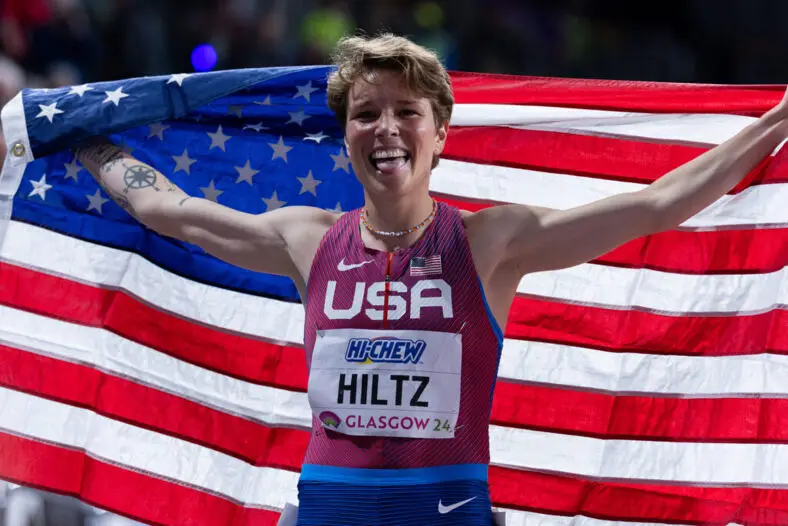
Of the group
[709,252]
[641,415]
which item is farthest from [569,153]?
[641,415]

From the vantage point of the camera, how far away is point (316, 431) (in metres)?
4.22

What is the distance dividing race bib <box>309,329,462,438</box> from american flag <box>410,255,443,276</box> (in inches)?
8.4

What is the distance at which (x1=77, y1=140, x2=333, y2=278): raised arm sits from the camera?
14.8ft

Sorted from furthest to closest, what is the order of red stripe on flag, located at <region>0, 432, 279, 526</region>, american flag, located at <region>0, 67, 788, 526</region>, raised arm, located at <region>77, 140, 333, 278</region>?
red stripe on flag, located at <region>0, 432, 279, 526</region>, american flag, located at <region>0, 67, 788, 526</region>, raised arm, located at <region>77, 140, 333, 278</region>

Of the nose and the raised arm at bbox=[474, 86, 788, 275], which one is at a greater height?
the nose

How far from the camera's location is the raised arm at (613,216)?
13.5ft

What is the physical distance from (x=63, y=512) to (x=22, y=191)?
1.41 meters

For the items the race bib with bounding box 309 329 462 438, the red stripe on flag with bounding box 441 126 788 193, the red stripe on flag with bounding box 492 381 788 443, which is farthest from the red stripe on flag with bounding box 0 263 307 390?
the race bib with bounding box 309 329 462 438

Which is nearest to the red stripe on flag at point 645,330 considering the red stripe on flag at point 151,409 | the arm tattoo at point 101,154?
the red stripe on flag at point 151,409

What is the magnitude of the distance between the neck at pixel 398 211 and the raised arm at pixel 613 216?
0.69 ft

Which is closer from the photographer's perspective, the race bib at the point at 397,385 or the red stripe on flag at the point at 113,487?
the race bib at the point at 397,385

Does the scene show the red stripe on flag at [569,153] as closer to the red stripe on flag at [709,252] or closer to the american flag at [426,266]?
the red stripe on flag at [709,252]

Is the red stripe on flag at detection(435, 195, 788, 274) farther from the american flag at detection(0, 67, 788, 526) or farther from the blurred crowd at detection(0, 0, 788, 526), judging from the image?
the blurred crowd at detection(0, 0, 788, 526)

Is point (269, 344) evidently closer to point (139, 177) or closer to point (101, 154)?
point (139, 177)
